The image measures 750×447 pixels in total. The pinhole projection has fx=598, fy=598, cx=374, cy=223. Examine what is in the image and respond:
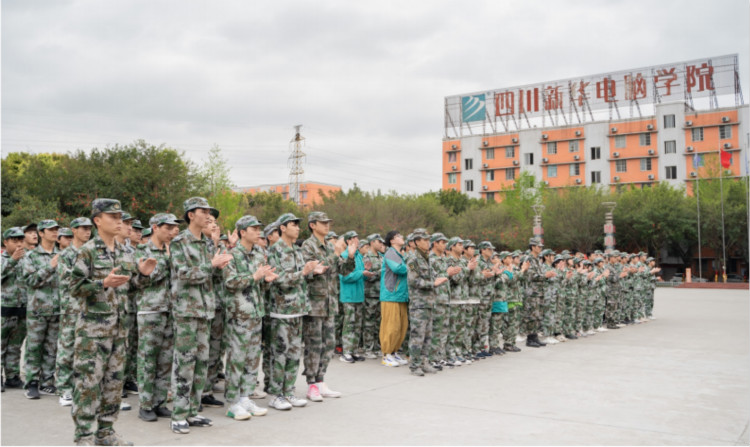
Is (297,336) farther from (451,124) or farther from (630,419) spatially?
(451,124)

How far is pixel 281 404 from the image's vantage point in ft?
20.3

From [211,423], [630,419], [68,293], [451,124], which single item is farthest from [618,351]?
[451,124]

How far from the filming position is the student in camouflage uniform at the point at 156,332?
5.71 meters

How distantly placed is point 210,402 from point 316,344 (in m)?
1.29

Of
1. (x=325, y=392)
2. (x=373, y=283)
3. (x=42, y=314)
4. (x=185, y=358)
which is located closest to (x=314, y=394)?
(x=325, y=392)

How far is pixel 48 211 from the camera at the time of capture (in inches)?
735

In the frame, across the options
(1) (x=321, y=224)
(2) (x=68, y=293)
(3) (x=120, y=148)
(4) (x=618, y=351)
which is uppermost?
(3) (x=120, y=148)

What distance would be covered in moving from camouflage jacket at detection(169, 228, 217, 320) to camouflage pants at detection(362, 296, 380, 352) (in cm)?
460

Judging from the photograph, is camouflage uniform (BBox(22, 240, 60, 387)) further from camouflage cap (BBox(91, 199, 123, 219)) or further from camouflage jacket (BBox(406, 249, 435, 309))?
camouflage jacket (BBox(406, 249, 435, 309))

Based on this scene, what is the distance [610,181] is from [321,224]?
5518 centimetres

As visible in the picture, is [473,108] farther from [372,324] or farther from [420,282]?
[420,282]

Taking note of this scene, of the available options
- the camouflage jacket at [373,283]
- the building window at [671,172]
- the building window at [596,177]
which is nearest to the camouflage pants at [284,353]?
the camouflage jacket at [373,283]

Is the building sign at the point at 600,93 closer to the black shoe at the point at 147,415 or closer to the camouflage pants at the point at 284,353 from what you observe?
the camouflage pants at the point at 284,353

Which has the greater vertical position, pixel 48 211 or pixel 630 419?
pixel 48 211
